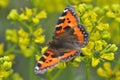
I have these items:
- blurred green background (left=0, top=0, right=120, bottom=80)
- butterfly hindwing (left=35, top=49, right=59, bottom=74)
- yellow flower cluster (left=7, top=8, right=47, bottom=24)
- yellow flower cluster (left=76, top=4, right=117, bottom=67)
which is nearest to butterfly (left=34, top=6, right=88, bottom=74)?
butterfly hindwing (left=35, top=49, right=59, bottom=74)

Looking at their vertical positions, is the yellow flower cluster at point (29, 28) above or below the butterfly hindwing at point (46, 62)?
above

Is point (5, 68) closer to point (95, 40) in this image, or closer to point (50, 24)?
point (95, 40)

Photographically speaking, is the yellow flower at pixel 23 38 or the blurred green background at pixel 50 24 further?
the blurred green background at pixel 50 24

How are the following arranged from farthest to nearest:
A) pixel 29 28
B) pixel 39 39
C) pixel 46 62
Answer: pixel 29 28, pixel 39 39, pixel 46 62

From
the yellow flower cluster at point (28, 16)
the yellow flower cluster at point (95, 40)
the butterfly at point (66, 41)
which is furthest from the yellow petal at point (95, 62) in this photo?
the yellow flower cluster at point (28, 16)

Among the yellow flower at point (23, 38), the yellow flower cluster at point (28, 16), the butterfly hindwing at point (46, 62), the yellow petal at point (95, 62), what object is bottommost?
the yellow petal at point (95, 62)

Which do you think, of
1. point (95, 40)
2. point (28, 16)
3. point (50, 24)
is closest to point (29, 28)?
point (28, 16)

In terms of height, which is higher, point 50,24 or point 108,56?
point 50,24

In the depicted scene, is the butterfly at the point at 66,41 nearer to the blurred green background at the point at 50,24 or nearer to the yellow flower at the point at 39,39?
the yellow flower at the point at 39,39
